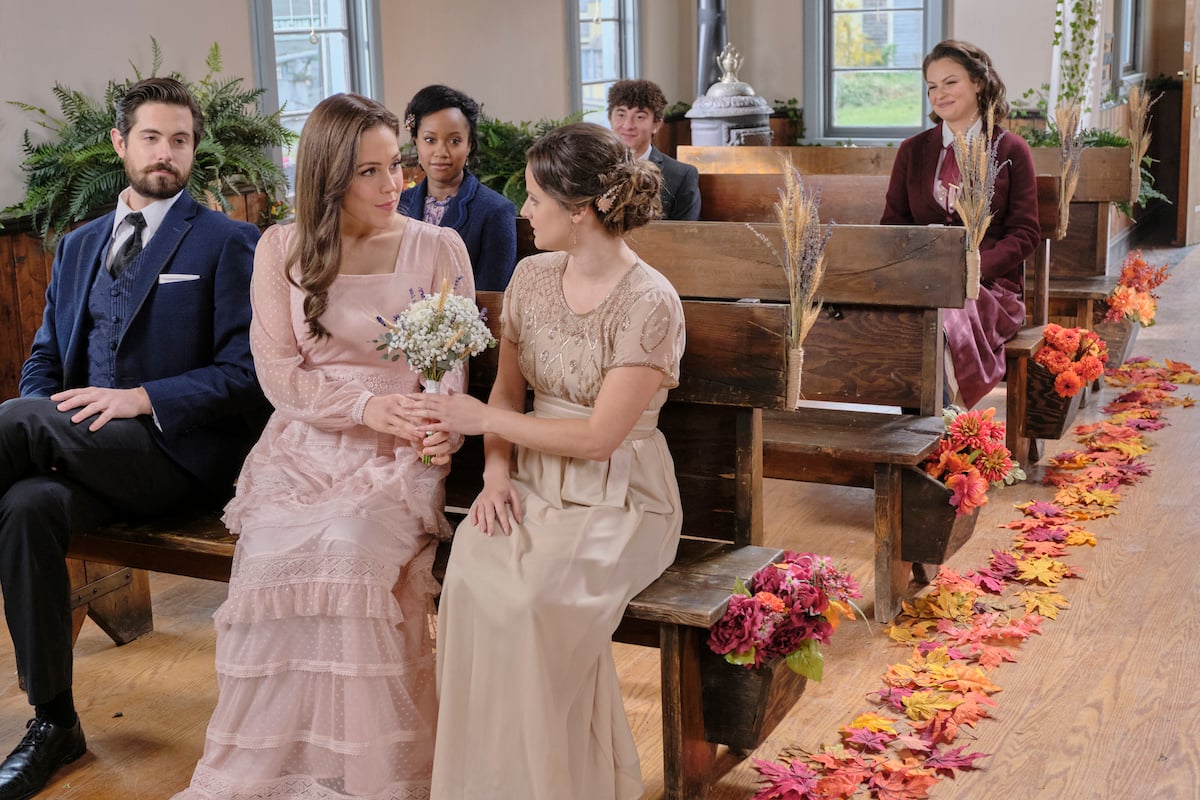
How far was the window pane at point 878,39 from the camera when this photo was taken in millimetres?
10148

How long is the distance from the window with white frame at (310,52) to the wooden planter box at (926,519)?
10.8 ft

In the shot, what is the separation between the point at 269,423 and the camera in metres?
2.90

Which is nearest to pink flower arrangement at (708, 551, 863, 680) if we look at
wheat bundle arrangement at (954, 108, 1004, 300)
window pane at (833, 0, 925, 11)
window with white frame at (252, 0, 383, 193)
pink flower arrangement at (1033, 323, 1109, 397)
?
wheat bundle arrangement at (954, 108, 1004, 300)

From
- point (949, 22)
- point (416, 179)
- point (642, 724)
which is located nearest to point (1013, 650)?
point (642, 724)

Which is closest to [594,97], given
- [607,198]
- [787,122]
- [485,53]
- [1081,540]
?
[485,53]

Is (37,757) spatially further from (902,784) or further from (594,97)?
(594,97)

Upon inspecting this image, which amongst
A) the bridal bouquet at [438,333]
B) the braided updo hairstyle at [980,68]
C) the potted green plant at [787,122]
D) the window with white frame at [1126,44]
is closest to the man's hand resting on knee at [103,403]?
the bridal bouquet at [438,333]

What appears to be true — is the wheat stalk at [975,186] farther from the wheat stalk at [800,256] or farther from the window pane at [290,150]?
the window pane at [290,150]

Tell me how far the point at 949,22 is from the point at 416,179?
5.20 m

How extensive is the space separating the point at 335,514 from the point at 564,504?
0.44 m

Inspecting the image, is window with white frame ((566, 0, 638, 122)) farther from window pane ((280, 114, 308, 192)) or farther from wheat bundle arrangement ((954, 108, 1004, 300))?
wheat bundle arrangement ((954, 108, 1004, 300))

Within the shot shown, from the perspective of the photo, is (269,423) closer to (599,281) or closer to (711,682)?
(599,281)

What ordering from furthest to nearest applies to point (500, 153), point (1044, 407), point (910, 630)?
point (500, 153), point (1044, 407), point (910, 630)

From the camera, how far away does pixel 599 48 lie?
29.8 ft
